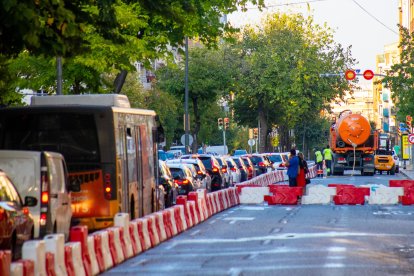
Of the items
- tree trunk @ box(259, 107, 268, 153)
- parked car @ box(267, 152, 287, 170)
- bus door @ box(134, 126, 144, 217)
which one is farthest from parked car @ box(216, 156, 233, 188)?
tree trunk @ box(259, 107, 268, 153)

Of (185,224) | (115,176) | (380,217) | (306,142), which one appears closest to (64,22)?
(115,176)

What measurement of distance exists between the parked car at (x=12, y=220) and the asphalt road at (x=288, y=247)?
1334mm

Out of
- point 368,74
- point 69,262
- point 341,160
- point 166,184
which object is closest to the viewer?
point 69,262

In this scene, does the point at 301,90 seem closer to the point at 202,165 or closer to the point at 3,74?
the point at 202,165

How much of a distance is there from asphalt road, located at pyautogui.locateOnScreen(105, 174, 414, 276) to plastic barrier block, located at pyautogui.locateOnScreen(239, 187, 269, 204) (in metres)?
6.30

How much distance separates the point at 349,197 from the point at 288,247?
17.9 meters

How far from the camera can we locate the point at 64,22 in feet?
57.9

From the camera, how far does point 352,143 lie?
6688 centimetres

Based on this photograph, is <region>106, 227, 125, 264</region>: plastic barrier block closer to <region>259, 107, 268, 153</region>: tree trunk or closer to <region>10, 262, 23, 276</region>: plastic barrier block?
<region>10, 262, 23, 276</region>: plastic barrier block

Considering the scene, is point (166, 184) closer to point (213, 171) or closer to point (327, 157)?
point (213, 171)

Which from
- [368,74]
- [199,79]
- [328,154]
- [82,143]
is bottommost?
[328,154]

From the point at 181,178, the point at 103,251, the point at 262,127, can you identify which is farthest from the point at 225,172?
the point at 262,127

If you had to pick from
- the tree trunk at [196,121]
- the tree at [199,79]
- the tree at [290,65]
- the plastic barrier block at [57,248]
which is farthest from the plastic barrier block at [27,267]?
the tree at [290,65]

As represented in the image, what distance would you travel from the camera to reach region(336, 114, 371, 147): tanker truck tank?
65.7m
